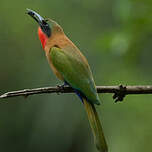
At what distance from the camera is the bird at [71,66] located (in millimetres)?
2641

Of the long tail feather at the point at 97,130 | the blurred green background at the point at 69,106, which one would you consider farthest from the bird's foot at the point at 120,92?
the blurred green background at the point at 69,106

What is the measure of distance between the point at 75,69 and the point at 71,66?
1.8 inches

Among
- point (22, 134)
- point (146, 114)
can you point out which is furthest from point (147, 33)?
point (22, 134)

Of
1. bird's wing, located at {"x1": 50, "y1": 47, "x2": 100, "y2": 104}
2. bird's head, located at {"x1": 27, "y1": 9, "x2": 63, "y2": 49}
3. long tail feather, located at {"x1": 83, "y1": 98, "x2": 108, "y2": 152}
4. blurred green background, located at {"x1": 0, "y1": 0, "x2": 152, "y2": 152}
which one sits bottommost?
blurred green background, located at {"x1": 0, "y1": 0, "x2": 152, "y2": 152}

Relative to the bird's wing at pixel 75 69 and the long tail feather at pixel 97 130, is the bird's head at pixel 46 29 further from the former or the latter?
the long tail feather at pixel 97 130

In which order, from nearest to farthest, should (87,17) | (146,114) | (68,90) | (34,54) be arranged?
(68,90)
(146,114)
(34,54)
(87,17)

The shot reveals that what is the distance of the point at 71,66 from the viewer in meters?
2.95

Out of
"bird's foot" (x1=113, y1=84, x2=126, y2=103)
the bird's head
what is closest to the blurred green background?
the bird's head

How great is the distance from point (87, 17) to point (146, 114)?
4.66 ft

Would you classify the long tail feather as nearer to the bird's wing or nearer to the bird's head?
the bird's wing

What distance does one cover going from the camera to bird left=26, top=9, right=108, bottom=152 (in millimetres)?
2641

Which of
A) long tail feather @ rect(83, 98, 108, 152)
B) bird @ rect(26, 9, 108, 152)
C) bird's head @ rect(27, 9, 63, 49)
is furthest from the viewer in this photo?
bird's head @ rect(27, 9, 63, 49)

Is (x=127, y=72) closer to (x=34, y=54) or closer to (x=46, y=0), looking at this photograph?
(x=34, y=54)

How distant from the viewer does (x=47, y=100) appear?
4.35m
